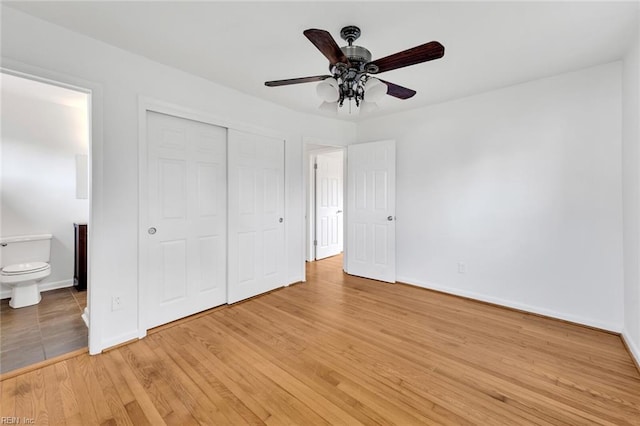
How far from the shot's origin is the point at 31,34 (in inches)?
73.2

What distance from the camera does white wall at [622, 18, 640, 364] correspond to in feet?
6.79

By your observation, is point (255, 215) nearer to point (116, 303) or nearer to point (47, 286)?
point (116, 303)

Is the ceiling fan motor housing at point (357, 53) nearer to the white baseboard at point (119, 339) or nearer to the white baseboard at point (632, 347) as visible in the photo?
the white baseboard at point (119, 339)

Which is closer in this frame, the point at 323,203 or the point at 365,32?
the point at 365,32

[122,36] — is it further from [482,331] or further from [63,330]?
[482,331]

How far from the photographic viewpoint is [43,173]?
11.5 ft

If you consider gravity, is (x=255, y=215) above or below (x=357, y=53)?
below

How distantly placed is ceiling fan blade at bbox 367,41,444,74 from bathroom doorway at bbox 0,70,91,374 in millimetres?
3085

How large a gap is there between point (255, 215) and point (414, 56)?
2449 millimetres

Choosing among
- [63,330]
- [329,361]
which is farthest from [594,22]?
[63,330]

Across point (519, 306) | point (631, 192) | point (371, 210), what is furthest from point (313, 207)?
point (631, 192)

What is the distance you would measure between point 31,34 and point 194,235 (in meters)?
1.88

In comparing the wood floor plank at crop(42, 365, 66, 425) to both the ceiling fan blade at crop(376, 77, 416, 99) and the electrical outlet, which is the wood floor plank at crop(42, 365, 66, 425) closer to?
the electrical outlet

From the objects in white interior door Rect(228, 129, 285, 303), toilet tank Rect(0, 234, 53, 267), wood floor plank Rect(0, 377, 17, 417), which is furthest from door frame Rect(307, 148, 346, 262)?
wood floor plank Rect(0, 377, 17, 417)
